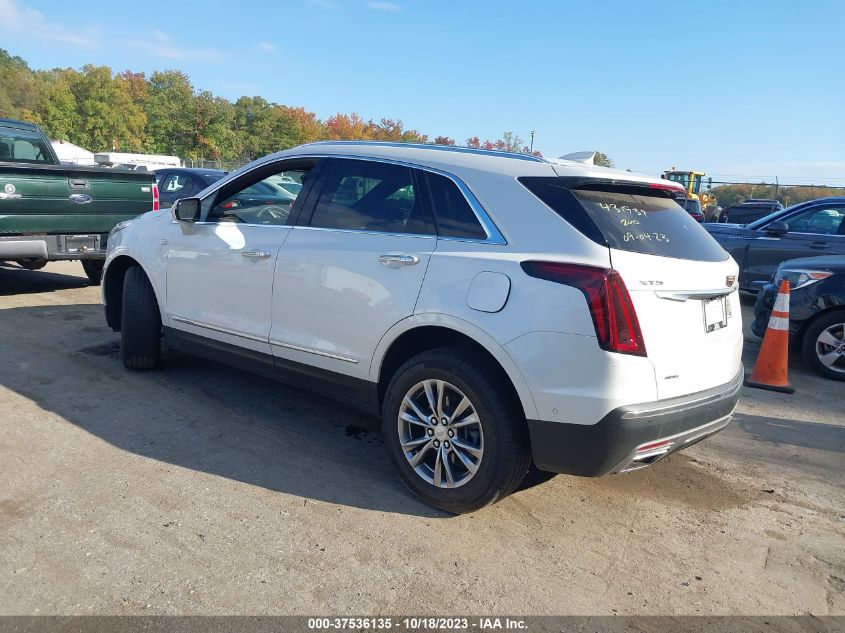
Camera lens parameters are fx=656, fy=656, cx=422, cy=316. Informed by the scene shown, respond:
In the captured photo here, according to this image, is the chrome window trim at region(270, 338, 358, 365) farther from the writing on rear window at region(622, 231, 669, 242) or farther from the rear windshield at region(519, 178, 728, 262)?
the writing on rear window at region(622, 231, 669, 242)

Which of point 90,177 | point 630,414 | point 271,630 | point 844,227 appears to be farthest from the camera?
point 844,227

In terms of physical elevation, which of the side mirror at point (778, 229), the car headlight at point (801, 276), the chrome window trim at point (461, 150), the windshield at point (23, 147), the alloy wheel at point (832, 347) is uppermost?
the windshield at point (23, 147)

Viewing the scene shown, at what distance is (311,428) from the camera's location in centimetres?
438

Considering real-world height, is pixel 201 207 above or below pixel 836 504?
above

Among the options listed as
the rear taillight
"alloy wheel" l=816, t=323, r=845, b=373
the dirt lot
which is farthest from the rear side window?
"alloy wheel" l=816, t=323, r=845, b=373

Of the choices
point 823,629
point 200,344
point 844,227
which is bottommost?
point 823,629

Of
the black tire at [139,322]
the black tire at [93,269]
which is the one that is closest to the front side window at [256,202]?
the black tire at [139,322]

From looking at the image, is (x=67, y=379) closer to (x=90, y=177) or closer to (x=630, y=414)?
(x=90, y=177)

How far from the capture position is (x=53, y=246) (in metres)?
7.58

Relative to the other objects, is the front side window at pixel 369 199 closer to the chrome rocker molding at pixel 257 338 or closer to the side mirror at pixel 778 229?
the chrome rocker molding at pixel 257 338

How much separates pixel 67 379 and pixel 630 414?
427cm

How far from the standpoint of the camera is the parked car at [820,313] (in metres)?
6.11

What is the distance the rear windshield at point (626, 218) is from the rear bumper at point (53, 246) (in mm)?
6389

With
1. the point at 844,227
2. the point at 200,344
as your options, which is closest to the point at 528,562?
the point at 200,344
